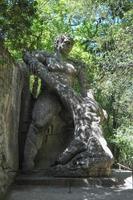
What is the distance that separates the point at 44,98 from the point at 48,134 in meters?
0.80

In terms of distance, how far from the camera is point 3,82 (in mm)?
6770

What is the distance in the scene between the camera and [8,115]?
734 cm

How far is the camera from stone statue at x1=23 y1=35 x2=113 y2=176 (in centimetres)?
778

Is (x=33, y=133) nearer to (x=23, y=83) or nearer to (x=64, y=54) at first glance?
(x=23, y=83)

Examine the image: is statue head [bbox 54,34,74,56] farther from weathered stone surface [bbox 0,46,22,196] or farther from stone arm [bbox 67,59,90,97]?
weathered stone surface [bbox 0,46,22,196]

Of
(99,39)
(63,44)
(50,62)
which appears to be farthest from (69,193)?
(99,39)

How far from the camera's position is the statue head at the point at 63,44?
9.19 metres

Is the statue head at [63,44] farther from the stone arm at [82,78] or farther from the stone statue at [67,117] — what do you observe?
the stone arm at [82,78]

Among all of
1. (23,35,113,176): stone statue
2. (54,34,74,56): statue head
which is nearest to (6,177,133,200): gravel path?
(23,35,113,176): stone statue

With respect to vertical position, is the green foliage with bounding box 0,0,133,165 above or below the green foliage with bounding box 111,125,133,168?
above

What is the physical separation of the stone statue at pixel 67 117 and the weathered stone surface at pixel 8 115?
1.30 ft

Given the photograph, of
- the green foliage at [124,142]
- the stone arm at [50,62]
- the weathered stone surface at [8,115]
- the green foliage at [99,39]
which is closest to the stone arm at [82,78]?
the stone arm at [50,62]

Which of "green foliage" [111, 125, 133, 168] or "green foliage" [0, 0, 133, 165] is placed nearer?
"green foliage" [0, 0, 133, 165]

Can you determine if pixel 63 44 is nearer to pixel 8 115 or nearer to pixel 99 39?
pixel 8 115
